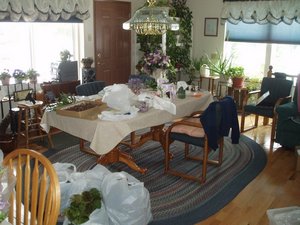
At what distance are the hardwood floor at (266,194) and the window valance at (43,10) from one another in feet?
5.90

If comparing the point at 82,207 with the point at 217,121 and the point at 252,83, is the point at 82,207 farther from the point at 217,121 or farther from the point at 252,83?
the point at 252,83

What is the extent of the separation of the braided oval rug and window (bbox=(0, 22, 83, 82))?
1591 mm

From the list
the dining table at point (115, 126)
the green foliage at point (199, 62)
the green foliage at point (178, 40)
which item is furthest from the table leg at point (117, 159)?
the green foliage at point (199, 62)

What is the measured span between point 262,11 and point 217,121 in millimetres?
3535

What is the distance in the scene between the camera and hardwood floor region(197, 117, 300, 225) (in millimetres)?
2764

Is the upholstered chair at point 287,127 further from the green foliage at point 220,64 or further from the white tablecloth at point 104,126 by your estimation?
the green foliage at point 220,64

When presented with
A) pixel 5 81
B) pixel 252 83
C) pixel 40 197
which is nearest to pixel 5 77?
pixel 5 81

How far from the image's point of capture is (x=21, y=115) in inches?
165

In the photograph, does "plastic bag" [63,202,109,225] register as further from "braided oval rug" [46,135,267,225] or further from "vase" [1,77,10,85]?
"vase" [1,77,10,85]

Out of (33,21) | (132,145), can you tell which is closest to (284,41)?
(132,145)

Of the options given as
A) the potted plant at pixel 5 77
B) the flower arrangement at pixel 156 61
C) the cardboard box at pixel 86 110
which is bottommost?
the cardboard box at pixel 86 110

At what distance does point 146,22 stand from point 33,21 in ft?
6.59

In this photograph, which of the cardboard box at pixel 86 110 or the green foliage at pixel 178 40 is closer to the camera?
the cardboard box at pixel 86 110

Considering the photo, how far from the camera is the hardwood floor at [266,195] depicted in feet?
9.07
